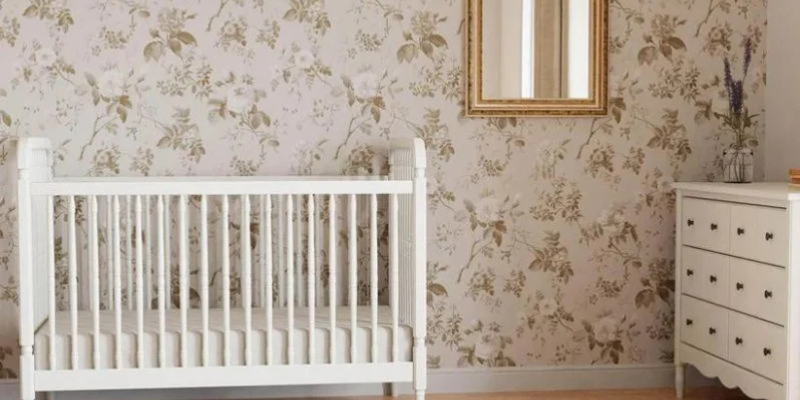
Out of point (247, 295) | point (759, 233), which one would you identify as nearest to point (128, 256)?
point (247, 295)

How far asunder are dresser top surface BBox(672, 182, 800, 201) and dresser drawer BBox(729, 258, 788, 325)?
0.69 feet

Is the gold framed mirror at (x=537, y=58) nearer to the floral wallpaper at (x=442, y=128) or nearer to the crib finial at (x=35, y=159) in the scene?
the floral wallpaper at (x=442, y=128)

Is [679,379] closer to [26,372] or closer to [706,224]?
[706,224]

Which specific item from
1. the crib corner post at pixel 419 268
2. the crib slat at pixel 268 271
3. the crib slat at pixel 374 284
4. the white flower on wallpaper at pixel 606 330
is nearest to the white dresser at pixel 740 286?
the white flower on wallpaper at pixel 606 330

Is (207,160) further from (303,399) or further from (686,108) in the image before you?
(686,108)

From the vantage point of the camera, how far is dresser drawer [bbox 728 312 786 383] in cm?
317

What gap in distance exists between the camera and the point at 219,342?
129 inches

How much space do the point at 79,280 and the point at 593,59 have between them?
196 centimetres

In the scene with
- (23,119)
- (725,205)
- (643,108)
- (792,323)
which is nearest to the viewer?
(792,323)

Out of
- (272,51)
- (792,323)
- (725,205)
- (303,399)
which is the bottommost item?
(303,399)

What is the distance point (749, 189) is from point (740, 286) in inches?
11.9

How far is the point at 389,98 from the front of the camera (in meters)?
3.86

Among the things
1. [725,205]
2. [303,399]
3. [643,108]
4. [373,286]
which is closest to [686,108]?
[643,108]

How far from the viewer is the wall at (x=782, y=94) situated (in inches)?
151
